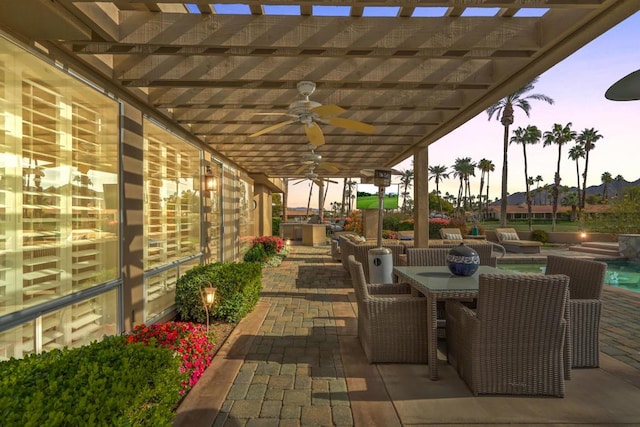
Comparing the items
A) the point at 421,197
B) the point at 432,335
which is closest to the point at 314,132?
the point at 432,335

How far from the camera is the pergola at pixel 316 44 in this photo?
2.51 m

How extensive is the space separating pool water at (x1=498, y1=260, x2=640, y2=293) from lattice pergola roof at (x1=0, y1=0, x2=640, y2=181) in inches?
190

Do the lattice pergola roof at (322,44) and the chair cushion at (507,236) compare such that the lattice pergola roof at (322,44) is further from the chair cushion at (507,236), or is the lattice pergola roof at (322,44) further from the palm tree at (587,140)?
the palm tree at (587,140)

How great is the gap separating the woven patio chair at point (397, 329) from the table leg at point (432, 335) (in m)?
0.19

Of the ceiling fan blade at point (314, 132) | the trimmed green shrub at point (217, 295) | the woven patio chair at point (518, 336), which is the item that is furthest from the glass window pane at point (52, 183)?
the woven patio chair at point (518, 336)

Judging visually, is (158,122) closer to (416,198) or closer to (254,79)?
(254,79)

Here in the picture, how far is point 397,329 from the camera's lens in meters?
3.23

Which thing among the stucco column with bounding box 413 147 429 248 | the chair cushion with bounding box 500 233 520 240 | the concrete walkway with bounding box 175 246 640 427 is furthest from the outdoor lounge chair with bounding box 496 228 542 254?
the concrete walkway with bounding box 175 246 640 427

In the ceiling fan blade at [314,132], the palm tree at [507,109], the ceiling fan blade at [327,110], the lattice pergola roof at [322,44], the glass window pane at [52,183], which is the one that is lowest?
the glass window pane at [52,183]

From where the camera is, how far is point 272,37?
3.00 meters

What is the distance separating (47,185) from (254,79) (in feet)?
7.13

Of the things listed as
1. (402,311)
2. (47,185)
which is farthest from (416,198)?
(47,185)

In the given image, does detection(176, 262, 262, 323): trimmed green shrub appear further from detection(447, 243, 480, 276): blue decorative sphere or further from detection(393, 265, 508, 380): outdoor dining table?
detection(447, 243, 480, 276): blue decorative sphere

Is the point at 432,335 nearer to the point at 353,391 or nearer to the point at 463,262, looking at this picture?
the point at 353,391
